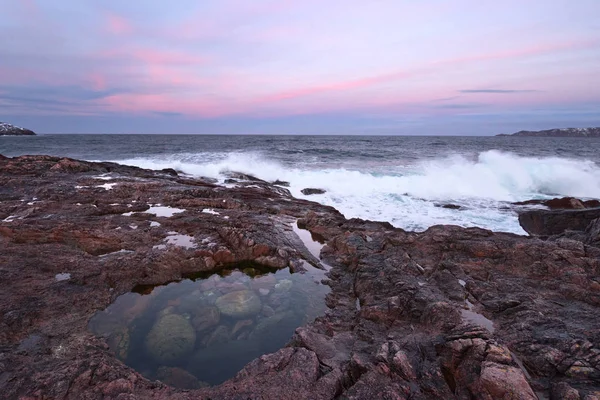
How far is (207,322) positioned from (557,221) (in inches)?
507

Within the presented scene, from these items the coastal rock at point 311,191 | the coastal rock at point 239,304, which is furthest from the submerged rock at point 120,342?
the coastal rock at point 311,191

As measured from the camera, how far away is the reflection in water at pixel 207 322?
4797 millimetres

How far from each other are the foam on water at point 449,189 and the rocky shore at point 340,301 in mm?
4264

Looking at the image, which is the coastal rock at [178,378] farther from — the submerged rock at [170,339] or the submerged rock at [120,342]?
the submerged rock at [120,342]

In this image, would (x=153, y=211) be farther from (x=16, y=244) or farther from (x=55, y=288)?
(x=55, y=288)

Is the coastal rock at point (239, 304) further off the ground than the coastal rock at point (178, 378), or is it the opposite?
the coastal rock at point (239, 304)

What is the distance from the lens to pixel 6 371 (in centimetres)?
402

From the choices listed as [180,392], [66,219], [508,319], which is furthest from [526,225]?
[66,219]

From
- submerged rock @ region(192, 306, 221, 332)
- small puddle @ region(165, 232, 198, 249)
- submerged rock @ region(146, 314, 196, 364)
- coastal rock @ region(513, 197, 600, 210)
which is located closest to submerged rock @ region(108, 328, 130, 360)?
submerged rock @ region(146, 314, 196, 364)

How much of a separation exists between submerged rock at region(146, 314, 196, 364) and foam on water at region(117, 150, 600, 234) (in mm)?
9491

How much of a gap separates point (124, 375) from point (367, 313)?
390 centimetres

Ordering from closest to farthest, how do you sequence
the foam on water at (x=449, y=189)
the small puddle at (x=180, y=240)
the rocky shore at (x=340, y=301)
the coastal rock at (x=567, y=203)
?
the rocky shore at (x=340, y=301), the small puddle at (x=180, y=240), the foam on water at (x=449, y=189), the coastal rock at (x=567, y=203)

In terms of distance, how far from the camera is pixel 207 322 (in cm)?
581

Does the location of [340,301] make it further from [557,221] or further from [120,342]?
[557,221]
